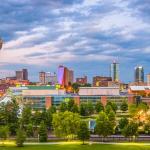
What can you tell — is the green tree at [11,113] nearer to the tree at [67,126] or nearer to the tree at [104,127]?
the tree at [67,126]

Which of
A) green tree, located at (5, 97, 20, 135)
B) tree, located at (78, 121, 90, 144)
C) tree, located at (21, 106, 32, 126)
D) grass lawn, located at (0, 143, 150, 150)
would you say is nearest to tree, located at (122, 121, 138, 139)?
tree, located at (78, 121, 90, 144)

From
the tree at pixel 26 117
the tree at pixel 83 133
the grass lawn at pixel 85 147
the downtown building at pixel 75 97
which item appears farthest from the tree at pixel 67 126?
the downtown building at pixel 75 97

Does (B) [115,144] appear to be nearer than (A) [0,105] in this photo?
Yes

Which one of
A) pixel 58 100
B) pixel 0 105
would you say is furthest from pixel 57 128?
pixel 58 100

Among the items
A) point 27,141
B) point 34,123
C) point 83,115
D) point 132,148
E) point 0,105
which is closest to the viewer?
point 132,148

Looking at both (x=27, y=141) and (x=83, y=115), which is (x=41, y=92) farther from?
(x=27, y=141)

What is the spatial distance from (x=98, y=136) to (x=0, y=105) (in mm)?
35460

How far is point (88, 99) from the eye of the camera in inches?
6275

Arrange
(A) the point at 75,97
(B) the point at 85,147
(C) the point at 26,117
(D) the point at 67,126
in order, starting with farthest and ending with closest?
(A) the point at 75,97
(C) the point at 26,117
(D) the point at 67,126
(B) the point at 85,147

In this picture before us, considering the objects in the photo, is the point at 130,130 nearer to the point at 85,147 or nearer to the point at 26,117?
the point at 85,147

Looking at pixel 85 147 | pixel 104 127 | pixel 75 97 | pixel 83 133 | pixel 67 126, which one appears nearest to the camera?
pixel 85 147

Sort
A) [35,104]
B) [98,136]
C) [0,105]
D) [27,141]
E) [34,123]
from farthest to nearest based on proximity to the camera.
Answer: [35,104]
[0,105]
[34,123]
[98,136]
[27,141]

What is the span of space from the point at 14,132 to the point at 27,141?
34.1 feet

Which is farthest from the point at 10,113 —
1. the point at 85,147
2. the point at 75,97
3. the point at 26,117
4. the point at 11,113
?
the point at 75,97
